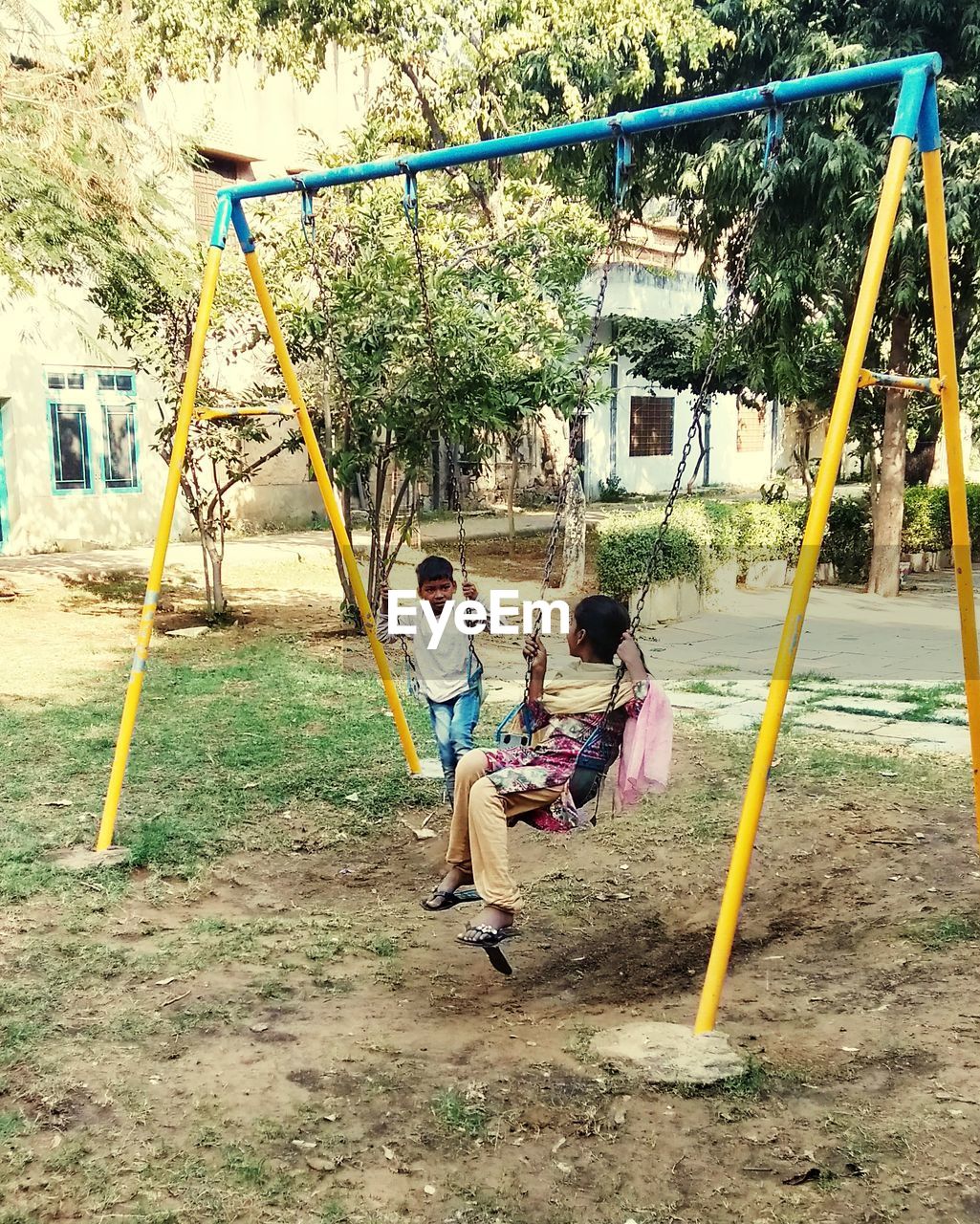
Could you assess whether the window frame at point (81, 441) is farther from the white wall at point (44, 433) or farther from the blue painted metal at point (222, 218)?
the blue painted metal at point (222, 218)

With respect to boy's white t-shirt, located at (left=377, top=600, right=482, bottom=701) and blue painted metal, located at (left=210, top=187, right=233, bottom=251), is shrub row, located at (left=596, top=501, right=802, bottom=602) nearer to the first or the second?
boy's white t-shirt, located at (left=377, top=600, right=482, bottom=701)

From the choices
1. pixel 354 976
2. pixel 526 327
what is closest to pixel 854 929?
pixel 354 976

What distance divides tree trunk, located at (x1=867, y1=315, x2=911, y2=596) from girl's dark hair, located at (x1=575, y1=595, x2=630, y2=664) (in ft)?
29.6

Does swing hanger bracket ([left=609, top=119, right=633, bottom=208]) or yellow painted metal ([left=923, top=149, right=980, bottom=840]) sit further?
swing hanger bracket ([left=609, top=119, right=633, bottom=208])

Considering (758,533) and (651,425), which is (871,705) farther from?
(651,425)

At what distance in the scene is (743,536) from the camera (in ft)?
42.0

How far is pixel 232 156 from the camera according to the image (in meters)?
17.0

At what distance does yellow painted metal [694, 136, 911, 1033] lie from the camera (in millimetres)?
3209

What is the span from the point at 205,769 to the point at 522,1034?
2977 millimetres

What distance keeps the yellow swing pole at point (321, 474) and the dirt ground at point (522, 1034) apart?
0.71 meters

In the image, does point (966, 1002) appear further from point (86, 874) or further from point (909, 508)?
point (909, 508)

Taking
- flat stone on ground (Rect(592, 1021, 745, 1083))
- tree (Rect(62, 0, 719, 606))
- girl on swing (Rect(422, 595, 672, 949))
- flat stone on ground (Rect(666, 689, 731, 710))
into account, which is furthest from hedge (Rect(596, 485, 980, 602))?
flat stone on ground (Rect(592, 1021, 745, 1083))

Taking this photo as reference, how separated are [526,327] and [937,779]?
4.85m

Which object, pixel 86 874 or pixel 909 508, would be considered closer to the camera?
pixel 86 874
